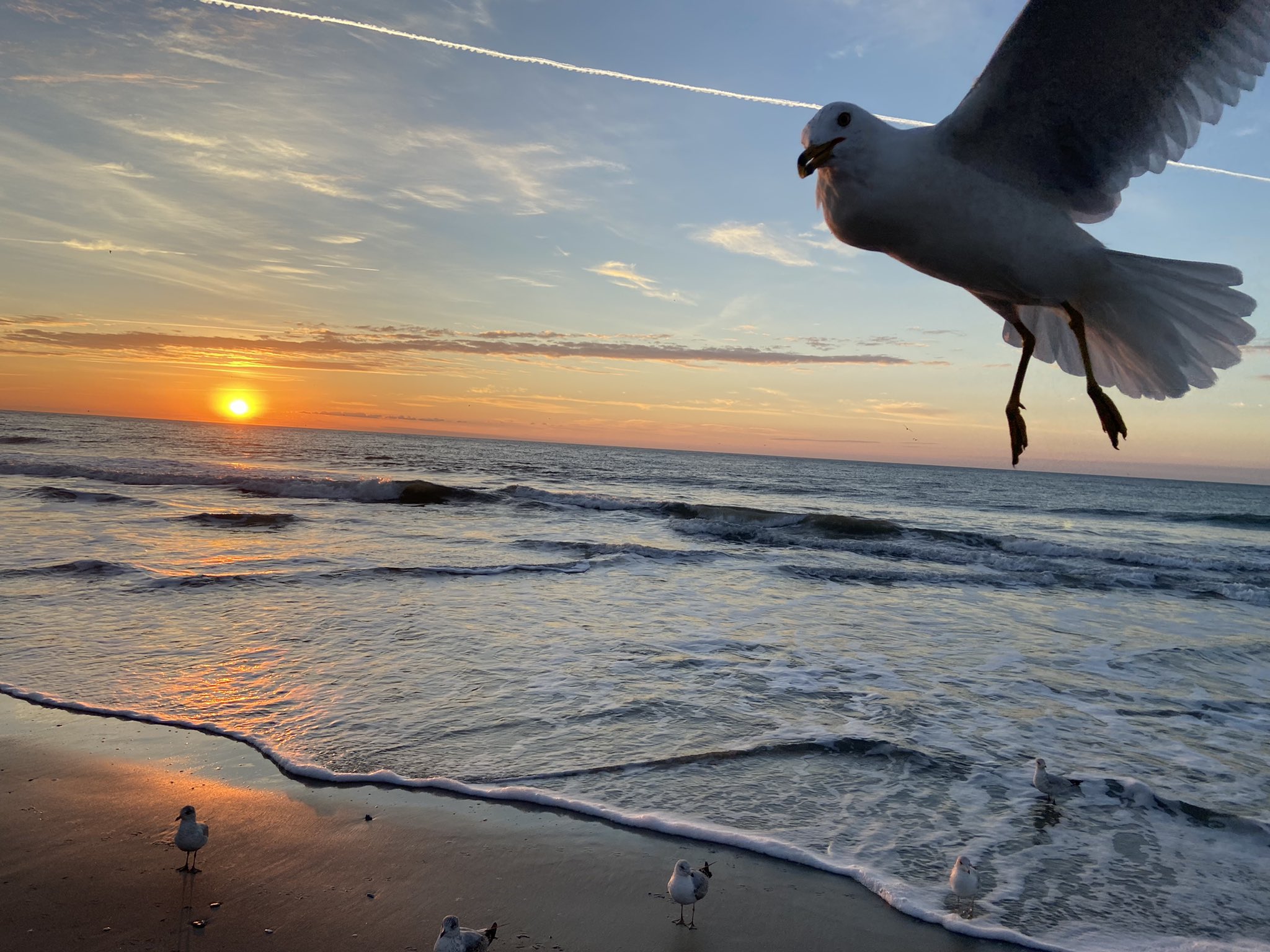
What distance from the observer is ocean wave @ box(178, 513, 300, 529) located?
57.3 feet

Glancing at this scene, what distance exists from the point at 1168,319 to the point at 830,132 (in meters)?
1.39

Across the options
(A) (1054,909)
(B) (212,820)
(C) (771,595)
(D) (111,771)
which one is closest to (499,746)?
(B) (212,820)

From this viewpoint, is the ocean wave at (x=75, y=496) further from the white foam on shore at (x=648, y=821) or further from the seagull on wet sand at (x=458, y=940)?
the seagull on wet sand at (x=458, y=940)

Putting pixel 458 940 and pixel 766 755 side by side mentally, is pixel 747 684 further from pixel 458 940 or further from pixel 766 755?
pixel 458 940

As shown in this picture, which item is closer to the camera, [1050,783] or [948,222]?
[948,222]

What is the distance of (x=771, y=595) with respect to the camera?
40.5 feet

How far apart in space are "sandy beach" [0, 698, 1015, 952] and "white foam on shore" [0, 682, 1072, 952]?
6 cm

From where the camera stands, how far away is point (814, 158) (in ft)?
6.41

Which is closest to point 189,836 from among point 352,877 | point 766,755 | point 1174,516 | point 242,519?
point 352,877

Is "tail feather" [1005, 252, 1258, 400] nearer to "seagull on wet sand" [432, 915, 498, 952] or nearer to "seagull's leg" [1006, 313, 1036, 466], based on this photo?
"seagull's leg" [1006, 313, 1036, 466]

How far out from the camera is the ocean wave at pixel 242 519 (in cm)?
1745

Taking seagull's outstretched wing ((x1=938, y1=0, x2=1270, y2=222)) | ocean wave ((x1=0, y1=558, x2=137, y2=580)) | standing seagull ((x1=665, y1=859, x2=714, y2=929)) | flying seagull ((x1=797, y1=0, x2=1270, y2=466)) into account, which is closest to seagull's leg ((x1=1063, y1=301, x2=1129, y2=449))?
flying seagull ((x1=797, y1=0, x2=1270, y2=466))

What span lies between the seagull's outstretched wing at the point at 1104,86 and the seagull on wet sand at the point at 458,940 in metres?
3.15

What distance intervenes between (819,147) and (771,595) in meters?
10.8
